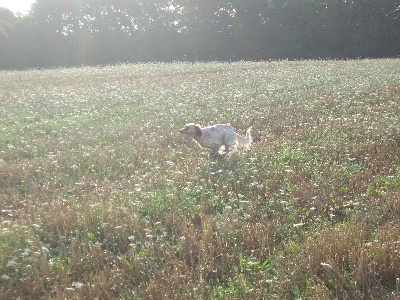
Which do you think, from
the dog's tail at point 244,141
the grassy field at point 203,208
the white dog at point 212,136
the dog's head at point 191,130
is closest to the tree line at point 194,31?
the grassy field at point 203,208

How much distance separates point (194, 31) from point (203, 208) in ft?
155

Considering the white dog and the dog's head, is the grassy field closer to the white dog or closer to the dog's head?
the white dog

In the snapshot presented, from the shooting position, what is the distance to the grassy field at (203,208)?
4242mm

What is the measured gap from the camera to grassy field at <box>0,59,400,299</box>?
4.24 meters

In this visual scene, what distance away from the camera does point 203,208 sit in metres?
5.85

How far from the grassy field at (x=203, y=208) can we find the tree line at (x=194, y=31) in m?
36.5

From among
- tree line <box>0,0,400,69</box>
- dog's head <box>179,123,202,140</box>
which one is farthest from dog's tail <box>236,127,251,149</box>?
tree line <box>0,0,400,69</box>

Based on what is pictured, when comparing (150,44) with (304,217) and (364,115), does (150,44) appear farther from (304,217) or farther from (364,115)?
(304,217)

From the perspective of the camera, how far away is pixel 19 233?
5.04 m

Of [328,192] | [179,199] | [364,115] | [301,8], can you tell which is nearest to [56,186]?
[179,199]

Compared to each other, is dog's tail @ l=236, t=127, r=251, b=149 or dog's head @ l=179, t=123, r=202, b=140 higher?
dog's head @ l=179, t=123, r=202, b=140

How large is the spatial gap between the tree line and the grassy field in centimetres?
3654

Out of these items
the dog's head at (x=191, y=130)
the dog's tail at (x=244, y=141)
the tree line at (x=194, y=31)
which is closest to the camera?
the dog's head at (x=191, y=130)

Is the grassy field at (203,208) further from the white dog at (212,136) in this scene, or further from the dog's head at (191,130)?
A: the dog's head at (191,130)
